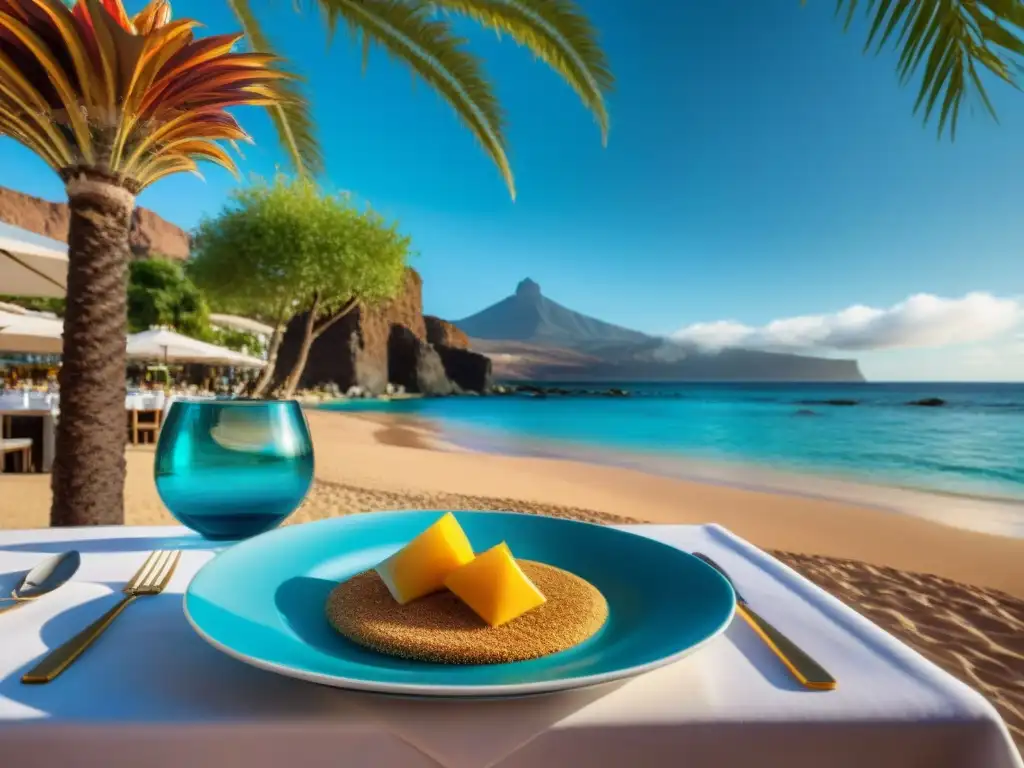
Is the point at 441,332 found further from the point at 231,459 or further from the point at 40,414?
the point at 231,459

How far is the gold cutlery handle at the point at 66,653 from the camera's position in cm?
45

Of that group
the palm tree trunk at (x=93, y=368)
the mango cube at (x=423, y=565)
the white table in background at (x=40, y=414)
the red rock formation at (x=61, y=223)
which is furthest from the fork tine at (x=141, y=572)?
the red rock formation at (x=61, y=223)

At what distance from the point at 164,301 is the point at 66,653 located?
30.4 metres

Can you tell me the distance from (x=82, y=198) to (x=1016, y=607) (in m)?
5.19

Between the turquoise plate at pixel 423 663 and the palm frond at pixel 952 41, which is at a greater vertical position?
the palm frond at pixel 952 41

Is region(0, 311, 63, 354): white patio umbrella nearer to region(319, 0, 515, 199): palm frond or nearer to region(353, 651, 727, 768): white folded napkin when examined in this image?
region(319, 0, 515, 199): palm frond

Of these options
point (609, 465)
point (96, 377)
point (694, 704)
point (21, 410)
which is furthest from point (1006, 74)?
point (609, 465)

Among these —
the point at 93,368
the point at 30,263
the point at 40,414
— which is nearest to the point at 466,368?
the point at 40,414

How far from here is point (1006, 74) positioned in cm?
224

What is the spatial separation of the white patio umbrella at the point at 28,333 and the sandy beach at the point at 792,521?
66.8 inches

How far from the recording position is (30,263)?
4707 millimetres

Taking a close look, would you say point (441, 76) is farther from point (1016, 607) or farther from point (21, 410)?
point (21, 410)

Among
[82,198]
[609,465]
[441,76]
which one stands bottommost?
[609,465]

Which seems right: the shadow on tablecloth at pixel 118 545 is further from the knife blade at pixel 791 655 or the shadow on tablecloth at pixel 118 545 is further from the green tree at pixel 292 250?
the green tree at pixel 292 250
